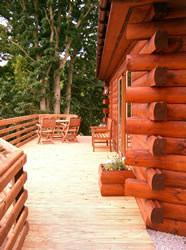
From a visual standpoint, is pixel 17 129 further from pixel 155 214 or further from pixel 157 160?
pixel 155 214

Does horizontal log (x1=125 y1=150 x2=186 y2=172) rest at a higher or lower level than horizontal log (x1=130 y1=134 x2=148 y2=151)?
lower

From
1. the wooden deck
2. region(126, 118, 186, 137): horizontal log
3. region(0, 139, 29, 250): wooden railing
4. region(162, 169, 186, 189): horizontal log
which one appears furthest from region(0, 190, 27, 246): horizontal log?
region(162, 169, 186, 189): horizontal log

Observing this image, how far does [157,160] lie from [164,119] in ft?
1.64

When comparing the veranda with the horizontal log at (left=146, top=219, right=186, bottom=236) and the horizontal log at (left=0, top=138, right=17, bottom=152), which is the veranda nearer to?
the horizontal log at (left=146, top=219, right=186, bottom=236)

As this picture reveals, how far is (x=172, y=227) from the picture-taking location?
9.73 ft

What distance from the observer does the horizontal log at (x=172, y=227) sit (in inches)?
116

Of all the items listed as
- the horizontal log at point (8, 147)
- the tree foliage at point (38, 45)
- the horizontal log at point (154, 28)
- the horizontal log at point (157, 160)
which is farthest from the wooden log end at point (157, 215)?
the tree foliage at point (38, 45)

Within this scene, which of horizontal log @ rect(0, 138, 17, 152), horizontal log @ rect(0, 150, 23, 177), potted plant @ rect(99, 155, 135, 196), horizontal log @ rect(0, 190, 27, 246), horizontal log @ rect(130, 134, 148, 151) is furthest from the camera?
potted plant @ rect(99, 155, 135, 196)

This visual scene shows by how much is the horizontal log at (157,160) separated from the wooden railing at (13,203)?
49.1 inches

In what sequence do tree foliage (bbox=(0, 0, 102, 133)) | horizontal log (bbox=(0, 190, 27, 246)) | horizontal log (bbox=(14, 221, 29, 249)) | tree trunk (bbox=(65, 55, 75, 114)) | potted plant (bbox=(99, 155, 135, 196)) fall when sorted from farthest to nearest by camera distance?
tree trunk (bbox=(65, 55, 75, 114)) < tree foliage (bbox=(0, 0, 102, 133)) < potted plant (bbox=(99, 155, 135, 196)) < horizontal log (bbox=(14, 221, 29, 249)) < horizontal log (bbox=(0, 190, 27, 246))

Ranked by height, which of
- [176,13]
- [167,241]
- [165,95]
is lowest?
[167,241]

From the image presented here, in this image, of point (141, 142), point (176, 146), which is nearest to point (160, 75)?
point (176, 146)

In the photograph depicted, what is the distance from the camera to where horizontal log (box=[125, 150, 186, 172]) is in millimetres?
2879

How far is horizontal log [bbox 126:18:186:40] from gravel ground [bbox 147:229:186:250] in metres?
2.27
